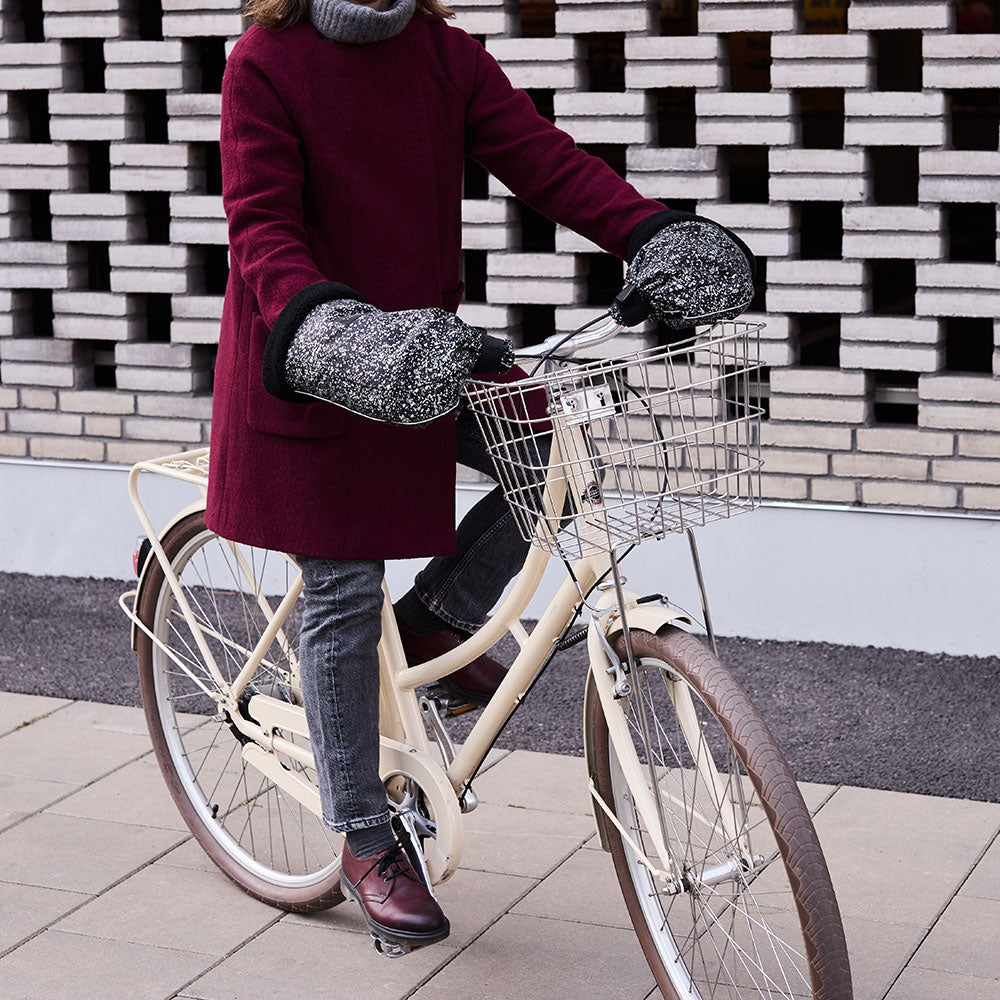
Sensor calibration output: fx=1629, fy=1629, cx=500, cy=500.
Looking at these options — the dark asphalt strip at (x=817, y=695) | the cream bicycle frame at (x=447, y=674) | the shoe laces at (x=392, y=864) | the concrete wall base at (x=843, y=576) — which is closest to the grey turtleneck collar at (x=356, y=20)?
the cream bicycle frame at (x=447, y=674)

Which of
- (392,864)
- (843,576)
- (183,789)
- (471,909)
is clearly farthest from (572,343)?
(843,576)

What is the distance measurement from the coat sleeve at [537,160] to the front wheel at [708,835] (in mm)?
748

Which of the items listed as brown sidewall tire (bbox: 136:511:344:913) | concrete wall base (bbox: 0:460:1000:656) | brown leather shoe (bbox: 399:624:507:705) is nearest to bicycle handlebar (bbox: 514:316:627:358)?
brown leather shoe (bbox: 399:624:507:705)

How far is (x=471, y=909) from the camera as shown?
10.7 ft

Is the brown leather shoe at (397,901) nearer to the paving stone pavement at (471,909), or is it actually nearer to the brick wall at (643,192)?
the paving stone pavement at (471,909)

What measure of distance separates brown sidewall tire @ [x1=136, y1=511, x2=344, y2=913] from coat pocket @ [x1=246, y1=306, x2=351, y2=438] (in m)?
0.60

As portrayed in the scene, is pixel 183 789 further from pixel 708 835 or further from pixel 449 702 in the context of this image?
pixel 708 835

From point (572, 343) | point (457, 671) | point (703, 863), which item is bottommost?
point (703, 863)

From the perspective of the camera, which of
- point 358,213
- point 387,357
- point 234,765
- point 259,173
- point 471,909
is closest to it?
point 387,357

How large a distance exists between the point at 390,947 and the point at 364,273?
1.18 m

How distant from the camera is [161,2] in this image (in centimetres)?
548

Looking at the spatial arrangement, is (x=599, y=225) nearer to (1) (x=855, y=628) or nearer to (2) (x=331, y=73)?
(2) (x=331, y=73)

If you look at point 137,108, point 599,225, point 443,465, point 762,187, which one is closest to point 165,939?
point 443,465

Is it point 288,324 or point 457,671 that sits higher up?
point 288,324
